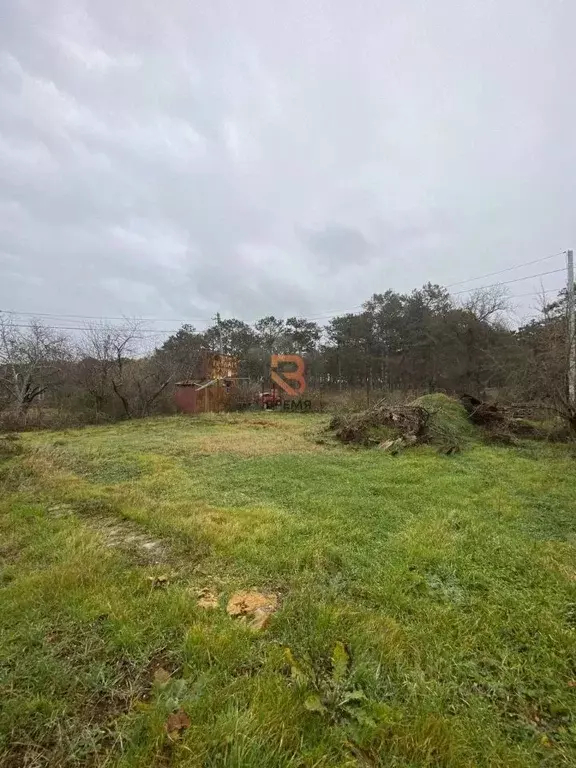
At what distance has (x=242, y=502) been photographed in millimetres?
4203

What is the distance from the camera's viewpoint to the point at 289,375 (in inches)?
823

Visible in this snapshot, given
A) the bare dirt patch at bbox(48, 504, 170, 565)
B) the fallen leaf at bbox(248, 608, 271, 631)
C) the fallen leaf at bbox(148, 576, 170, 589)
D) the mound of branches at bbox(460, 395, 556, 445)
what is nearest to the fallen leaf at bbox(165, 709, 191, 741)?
the fallen leaf at bbox(248, 608, 271, 631)

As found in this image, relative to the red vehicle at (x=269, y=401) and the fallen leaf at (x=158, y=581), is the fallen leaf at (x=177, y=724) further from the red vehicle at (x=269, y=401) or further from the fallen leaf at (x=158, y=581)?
the red vehicle at (x=269, y=401)

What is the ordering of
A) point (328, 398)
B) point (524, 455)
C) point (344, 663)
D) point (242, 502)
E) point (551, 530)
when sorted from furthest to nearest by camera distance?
point (328, 398) → point (524, 455) → point (242, 502) → point (551, 530) → point (344, 663)

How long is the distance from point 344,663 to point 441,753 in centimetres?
46

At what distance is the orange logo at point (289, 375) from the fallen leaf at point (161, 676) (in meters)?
17.1

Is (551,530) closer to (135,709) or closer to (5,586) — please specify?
(135,709)

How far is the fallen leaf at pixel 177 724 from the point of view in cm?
128

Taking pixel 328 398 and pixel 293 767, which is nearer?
pixel 293 767

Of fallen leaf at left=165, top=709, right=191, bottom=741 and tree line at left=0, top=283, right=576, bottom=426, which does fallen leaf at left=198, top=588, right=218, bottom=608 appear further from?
tree line at left=0, top=283, right=576, bottom=426

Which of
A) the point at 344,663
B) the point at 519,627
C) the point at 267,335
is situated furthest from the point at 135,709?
the point at 267,335

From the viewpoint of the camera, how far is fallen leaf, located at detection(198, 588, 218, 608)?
2130 mm

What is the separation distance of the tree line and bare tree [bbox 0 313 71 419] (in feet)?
0.13

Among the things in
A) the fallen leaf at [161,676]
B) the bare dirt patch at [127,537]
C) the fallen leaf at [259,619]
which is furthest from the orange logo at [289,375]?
the fallen leaf at [161,676]
